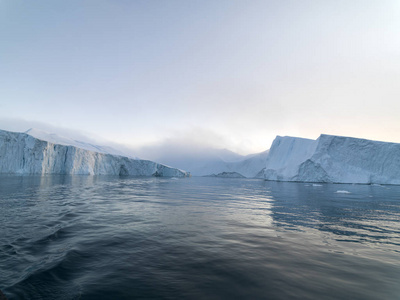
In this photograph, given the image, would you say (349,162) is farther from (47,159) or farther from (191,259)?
(47,159)

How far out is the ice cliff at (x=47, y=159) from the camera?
1978 inches

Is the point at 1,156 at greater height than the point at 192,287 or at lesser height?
greater

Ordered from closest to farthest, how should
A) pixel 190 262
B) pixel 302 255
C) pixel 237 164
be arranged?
1. pixel 190 262
2. pixel 302 255
3. pixel 237 164

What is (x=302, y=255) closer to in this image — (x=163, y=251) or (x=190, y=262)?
(x=190, y=262)

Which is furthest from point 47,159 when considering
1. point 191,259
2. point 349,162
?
point 349,162

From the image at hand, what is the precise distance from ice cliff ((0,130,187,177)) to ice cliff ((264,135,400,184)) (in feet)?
194

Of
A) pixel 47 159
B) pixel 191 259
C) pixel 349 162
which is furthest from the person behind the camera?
pixel 47 159

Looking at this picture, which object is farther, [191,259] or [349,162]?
[349,162]

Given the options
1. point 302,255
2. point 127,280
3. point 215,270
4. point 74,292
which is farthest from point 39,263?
point 302,255

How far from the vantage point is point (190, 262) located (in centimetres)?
424

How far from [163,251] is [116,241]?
149 centimetres

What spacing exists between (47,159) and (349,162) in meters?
76.3

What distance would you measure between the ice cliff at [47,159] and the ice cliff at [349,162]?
5898 centimetres

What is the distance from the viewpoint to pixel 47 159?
53.4 meters
